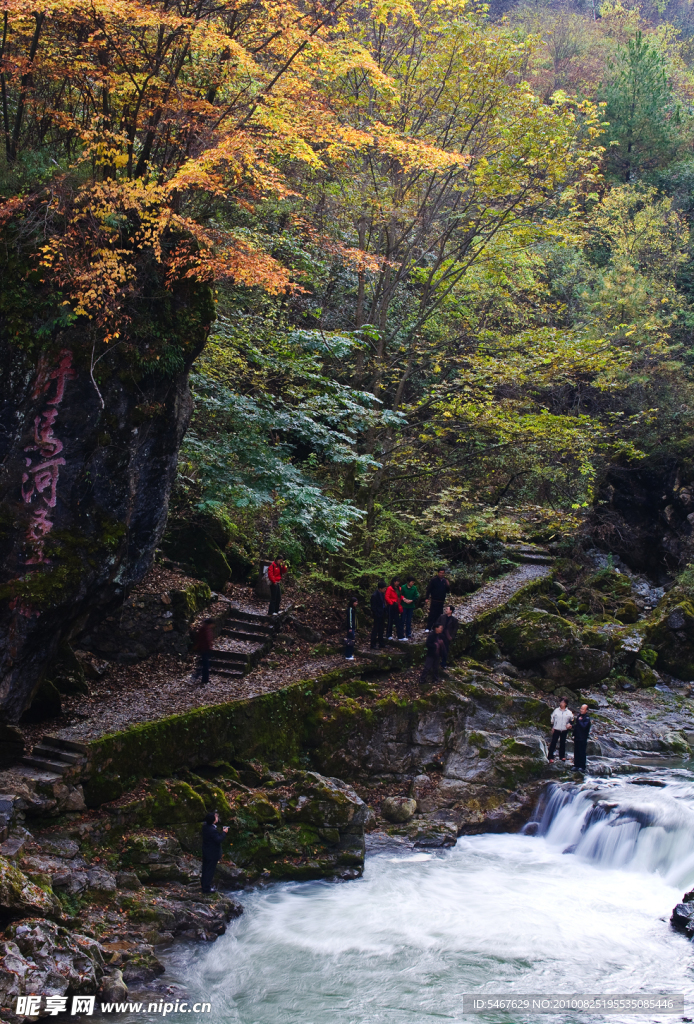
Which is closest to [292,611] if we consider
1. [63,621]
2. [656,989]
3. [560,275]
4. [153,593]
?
[153,593]

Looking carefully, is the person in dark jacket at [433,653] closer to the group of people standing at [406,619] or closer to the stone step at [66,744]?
the group of people standing at [406,619]

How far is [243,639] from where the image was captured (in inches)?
628

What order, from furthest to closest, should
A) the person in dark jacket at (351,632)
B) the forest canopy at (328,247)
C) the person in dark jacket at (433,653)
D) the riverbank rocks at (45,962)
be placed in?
1. the person in dark jacket at (351,632)
2. the person in dark jacket at (433,653)
3. the forest canopy at (328,247)
4. the riverbank rocks at (45,962)

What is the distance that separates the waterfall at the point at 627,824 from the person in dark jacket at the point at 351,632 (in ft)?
16.0

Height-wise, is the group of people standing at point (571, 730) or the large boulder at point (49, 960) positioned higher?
the group of people standing at point (571, 730)

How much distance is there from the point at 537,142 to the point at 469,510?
836 centimetres

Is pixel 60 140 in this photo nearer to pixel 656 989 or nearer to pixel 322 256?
pixel 322 256

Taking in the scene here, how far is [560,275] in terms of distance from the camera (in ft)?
98.9

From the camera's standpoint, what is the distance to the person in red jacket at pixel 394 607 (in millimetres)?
16359

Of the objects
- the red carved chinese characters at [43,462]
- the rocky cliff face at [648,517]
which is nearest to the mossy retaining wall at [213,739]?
the red carved chinese characters at [43,462]

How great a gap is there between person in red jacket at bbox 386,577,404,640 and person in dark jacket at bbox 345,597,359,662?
805 mm

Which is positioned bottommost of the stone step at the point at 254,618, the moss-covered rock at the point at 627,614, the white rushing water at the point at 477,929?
the white rushing water at the point at 477,929

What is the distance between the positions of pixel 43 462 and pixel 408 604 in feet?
29.2

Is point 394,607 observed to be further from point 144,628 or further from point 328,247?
point 328,247
